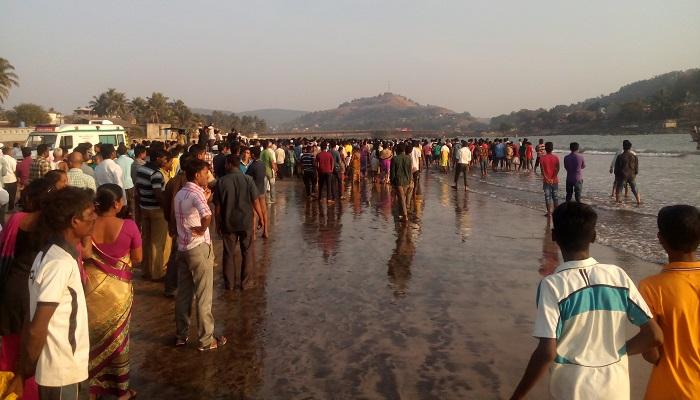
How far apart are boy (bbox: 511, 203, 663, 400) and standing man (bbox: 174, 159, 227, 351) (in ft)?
11.3

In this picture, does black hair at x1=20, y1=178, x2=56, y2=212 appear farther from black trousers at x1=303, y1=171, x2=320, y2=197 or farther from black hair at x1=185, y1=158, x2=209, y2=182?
black trousers at x1=303, y1=171, x2=320, y2=197

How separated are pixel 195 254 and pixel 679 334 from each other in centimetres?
405

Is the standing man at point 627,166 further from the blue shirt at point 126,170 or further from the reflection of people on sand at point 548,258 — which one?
the blue shirt at point 126,170

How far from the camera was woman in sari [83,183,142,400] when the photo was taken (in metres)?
3.69

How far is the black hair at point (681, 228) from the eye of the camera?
2.60 m

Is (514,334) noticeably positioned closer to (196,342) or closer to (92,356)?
(196,342)

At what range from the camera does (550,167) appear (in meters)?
12.3

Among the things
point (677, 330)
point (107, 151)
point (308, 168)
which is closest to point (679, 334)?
point (677, 330)

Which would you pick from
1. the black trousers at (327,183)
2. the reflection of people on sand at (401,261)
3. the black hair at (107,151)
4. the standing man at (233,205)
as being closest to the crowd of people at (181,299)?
the standing man at (233,205)

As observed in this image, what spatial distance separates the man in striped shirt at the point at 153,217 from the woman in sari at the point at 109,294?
2928mm

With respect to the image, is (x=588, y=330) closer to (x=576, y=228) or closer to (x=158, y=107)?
(x=576, y=228)

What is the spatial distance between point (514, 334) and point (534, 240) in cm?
521

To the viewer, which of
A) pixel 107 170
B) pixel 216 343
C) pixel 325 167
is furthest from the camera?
pixel 325 167

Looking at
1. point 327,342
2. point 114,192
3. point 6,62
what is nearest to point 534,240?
point 327,342
